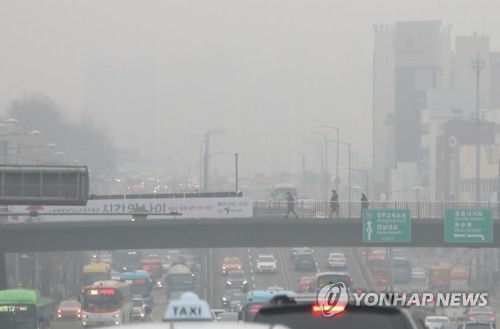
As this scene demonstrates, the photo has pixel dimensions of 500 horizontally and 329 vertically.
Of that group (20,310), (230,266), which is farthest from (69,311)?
(230,266)

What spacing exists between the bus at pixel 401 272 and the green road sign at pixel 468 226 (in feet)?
123

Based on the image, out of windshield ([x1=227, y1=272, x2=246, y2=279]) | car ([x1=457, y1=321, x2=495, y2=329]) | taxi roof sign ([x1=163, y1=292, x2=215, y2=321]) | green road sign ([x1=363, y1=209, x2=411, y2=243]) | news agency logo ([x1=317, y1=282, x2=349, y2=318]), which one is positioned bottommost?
windshield ([x1=227, y1=272, x2=246, y2=279])

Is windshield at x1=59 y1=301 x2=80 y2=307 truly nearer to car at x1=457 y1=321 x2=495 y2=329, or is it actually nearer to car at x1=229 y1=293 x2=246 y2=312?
car at x1=229 y1=293 x2=246 y2=312

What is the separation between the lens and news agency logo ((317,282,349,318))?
38.7ft

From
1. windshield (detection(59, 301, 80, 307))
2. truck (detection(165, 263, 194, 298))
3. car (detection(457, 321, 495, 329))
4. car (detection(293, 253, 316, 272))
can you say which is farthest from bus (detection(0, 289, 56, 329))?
car (detection(293, 253, 316, 272))

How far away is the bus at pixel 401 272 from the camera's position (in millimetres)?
104150

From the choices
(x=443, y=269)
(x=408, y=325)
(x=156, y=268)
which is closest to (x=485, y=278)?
(x=443, y=269)

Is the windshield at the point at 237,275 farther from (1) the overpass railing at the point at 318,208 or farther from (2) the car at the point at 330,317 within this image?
(2) the car at the point at 330,317

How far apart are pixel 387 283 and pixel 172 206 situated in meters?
37.2

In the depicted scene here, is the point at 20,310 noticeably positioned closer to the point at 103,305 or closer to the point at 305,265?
the point at 103,305

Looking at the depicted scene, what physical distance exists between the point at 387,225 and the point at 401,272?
42.8 m

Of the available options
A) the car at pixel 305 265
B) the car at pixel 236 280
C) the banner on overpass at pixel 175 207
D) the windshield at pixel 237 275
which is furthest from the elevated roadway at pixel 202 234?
the car at pixel 305 265

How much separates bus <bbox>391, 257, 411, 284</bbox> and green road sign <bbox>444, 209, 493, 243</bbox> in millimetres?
37501

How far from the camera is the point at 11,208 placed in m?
69.1
